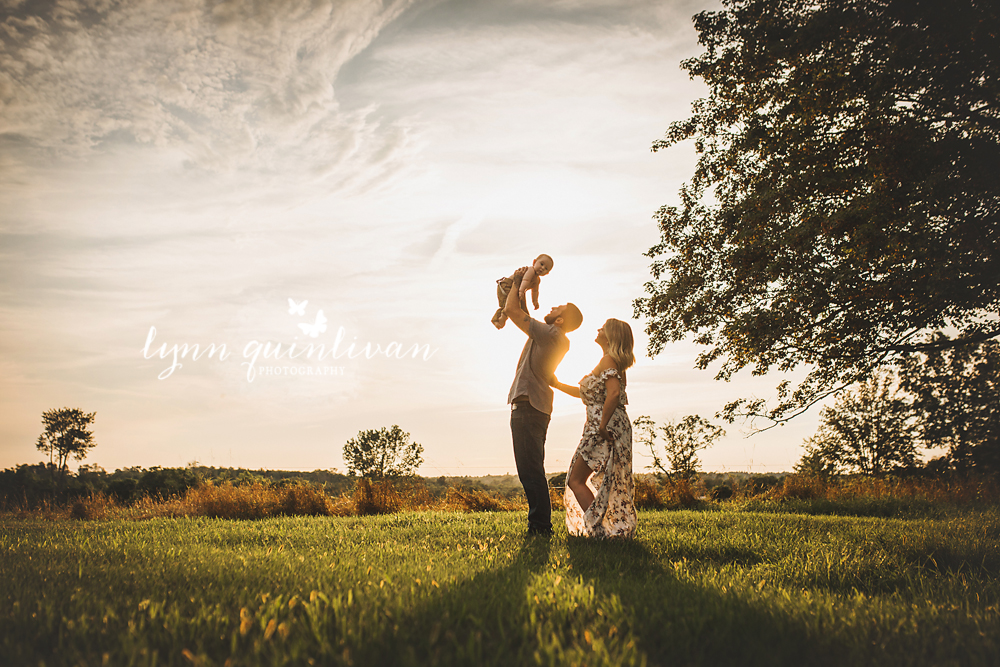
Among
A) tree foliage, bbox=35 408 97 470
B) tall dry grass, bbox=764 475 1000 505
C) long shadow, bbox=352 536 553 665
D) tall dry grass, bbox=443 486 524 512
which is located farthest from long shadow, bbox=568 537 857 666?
tree foliage, bbox=35 408 97 470

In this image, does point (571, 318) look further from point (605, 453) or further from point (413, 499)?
point (413, 499)

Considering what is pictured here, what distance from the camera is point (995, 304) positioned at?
32.0ft

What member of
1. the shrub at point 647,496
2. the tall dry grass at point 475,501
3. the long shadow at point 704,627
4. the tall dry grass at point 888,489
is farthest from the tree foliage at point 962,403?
the long shadow at point 704,627

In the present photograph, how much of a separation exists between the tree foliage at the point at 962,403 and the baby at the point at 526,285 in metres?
11.0

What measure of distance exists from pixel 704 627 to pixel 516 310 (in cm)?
386

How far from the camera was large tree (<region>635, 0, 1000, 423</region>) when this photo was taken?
8.51 metres

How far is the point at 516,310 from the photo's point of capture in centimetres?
611

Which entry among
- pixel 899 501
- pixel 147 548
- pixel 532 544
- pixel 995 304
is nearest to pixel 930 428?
pixel 899 501

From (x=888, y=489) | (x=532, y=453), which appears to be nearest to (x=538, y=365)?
(x=532, y=453)

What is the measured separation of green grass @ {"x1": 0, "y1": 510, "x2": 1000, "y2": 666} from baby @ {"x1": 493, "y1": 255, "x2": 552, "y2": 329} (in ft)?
8.25

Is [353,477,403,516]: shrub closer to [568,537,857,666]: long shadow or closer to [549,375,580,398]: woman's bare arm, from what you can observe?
[549,375,580,398]: woman's bare arm

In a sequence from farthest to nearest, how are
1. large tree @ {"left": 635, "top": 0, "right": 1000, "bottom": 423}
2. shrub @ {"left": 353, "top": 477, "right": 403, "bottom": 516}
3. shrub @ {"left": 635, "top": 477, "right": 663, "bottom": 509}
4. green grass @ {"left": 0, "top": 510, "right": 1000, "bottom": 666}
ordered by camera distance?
shrub @ {"left": 635, "top": 477, "right": 663, "bottom": 509}
shrub @ {"left": 353, "top": 477, "right": 403, "bottom": 516}
large tree @ {"left": 635, "top": 0, "right": 1000, "bottom": 423}
green grass @ {"left": 0, "top": 510, "right": 1000, "bottom": 666}

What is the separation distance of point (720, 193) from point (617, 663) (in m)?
11.4

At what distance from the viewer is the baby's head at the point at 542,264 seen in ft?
20.7
